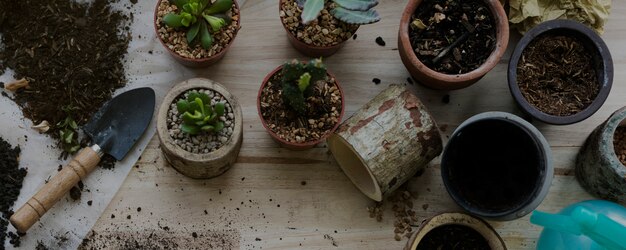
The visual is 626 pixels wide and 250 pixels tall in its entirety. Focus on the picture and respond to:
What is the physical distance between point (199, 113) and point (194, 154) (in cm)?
11

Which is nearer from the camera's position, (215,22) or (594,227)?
(594,227)

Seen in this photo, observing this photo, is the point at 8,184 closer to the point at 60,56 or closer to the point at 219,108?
the point at 60,56

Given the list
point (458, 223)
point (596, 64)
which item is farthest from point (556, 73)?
point (458, 223)

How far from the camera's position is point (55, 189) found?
180 centimetres

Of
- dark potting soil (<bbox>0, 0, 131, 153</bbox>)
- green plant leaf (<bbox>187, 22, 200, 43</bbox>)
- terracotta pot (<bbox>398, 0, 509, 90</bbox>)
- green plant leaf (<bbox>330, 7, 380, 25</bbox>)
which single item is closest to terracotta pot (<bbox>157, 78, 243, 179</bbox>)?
green plant leaf (<bbox>187, 22, 200, 43</bbox>)

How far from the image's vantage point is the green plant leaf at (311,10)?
165cm

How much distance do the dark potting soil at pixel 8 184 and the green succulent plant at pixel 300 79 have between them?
2.34 ft

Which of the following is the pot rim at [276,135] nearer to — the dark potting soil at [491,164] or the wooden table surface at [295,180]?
the wooden table surface at [295,180]

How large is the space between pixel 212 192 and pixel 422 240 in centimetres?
55

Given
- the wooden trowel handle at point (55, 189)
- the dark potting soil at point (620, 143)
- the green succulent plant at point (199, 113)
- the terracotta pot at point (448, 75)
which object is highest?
the terracotta pot at point (448, 75)

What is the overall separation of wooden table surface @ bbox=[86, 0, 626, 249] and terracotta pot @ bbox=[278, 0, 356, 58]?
0.04 m

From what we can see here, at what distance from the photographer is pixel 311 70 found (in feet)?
5.47

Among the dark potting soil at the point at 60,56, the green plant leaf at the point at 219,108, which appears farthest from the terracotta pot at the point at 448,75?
the dark potting soil at the point at 60,56

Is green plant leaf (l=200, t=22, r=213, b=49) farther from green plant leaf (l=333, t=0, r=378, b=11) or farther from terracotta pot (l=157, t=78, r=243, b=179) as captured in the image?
green plant leaf (l=333, t=0, r=378, b=11)
